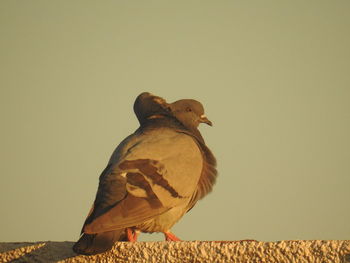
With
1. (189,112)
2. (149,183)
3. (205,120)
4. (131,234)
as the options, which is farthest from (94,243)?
(205,120)

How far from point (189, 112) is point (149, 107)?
0.81m

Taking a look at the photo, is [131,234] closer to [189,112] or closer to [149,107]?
[149,107]

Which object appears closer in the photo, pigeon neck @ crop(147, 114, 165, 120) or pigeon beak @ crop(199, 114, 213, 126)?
pigeon neck @ crop(147, 114, 165, 120)

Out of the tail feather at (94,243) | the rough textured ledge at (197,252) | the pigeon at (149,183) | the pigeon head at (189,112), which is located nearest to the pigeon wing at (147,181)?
the pigeon at (149,183)

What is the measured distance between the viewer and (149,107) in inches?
297

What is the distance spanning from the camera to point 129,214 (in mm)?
4770

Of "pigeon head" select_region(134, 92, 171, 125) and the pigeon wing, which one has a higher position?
"pigeon head" select_region(134, 92, 171, 125)

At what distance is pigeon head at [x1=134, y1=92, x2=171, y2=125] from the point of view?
7414mm

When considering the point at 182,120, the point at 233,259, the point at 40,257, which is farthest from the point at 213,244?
the point at 182,120

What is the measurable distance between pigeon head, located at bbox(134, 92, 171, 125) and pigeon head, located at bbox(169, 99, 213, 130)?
241 mm

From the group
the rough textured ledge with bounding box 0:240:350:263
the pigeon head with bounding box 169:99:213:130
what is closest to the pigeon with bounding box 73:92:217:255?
the rough textured ledge with bounding box 0:240:350:263

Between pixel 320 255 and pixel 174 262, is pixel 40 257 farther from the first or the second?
pixel 320 255

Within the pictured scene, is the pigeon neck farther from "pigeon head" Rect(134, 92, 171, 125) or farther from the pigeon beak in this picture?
the pigeon beak

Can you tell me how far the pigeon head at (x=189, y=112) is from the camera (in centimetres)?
789
